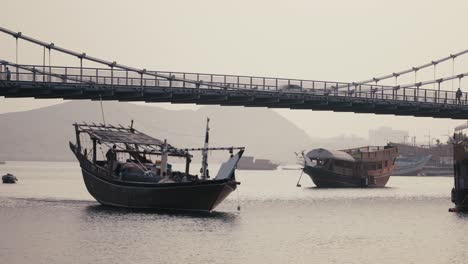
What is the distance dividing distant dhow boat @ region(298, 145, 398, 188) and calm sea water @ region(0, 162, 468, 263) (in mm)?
52473

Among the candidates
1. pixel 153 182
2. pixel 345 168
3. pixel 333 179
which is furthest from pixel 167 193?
pixel 345 168

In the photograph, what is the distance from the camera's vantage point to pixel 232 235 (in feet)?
219

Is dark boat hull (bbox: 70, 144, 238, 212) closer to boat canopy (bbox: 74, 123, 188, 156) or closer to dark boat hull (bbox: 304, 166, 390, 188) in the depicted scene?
boat canopy (bbox: 74, 123, 188, 156)

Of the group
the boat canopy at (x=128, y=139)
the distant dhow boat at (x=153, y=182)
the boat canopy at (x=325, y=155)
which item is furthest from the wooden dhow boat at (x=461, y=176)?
the boat canopy at (x=325, y=155)

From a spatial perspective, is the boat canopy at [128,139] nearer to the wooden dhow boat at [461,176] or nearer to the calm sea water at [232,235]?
the calm sea water at [232,235]

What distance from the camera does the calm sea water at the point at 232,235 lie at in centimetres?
5588

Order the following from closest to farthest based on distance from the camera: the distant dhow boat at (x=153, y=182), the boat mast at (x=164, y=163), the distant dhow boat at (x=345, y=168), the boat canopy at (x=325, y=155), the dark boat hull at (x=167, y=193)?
1. the dark boat hull at (x=167, y=193)
2. the distant dhow boat at (x=153, y=182)
3. the boat mast at (x=164, y=163)
4. the boat canopy at (x=325, y=155)
5. the distant dhow boat at (x=345, y=168)

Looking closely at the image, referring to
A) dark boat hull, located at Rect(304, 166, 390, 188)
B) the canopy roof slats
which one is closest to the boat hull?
the canopy roof slats

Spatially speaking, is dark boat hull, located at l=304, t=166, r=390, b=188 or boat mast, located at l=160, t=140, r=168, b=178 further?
dark boat hull, located at l=304, t=166, r=390, b=188

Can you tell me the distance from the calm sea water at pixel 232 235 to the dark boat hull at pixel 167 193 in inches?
59.0

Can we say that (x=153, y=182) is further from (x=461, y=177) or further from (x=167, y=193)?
(x=461, y=177)

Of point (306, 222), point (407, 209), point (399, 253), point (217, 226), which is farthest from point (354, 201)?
point (399, 253)

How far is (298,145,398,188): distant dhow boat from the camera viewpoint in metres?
151

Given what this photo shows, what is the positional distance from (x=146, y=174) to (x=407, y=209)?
2924 centimetres
